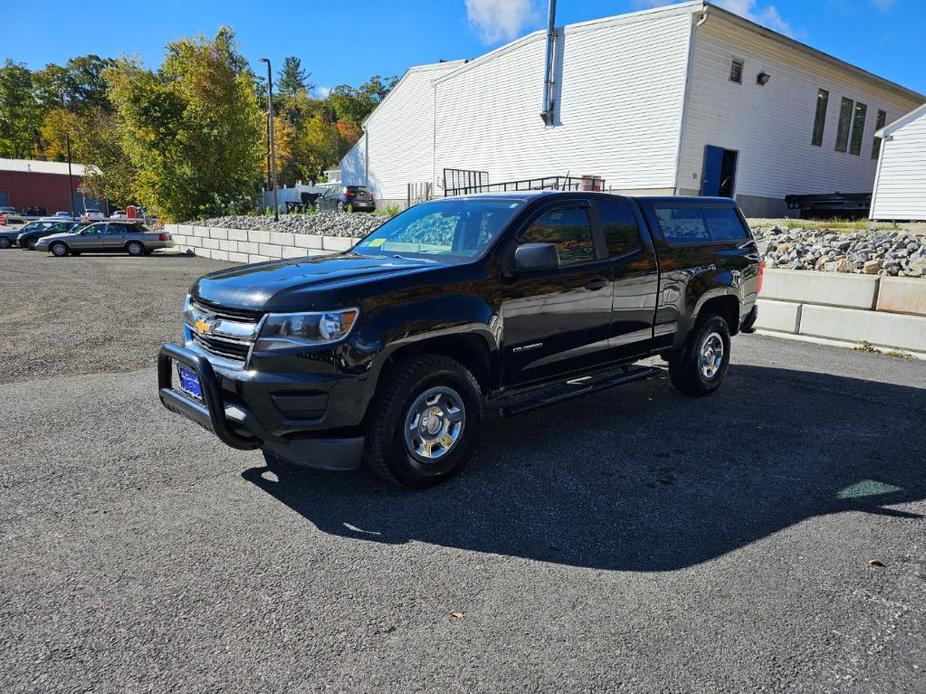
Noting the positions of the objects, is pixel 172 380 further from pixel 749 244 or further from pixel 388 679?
pixel 749 244

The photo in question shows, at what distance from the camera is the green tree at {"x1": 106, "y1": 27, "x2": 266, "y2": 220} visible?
27125 mm

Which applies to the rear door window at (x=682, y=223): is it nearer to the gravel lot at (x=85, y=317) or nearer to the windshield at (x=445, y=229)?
the windshield at (x=445, y=229)

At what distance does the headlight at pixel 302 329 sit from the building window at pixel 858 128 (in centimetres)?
2914

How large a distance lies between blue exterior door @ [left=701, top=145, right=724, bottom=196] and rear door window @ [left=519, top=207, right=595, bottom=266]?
55.3 ft

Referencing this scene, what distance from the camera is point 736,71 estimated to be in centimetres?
2016

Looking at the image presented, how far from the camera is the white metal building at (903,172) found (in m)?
19.8

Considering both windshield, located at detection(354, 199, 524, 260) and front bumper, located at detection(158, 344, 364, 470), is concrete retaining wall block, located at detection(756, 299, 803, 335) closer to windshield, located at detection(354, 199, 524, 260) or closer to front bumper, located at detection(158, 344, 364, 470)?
windshield, located at detection(354, 199, 524, 260)

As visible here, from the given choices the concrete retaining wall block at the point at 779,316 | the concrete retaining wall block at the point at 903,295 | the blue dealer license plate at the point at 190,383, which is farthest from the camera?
the concrete retaining wall block at the point at 779,316

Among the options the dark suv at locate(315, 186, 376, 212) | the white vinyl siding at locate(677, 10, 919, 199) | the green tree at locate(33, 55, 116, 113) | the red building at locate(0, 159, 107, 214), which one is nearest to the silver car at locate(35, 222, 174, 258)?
the dark suv at locate(315, 186, 376, 212)

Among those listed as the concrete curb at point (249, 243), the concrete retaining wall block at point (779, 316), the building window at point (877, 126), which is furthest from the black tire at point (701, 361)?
the building window at point (877, 126)

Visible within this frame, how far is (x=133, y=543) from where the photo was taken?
11.1 ft

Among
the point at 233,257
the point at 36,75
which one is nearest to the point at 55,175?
the point at 36,75

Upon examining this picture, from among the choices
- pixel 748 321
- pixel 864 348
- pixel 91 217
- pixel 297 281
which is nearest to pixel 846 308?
pixel 864 348

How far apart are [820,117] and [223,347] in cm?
2651
